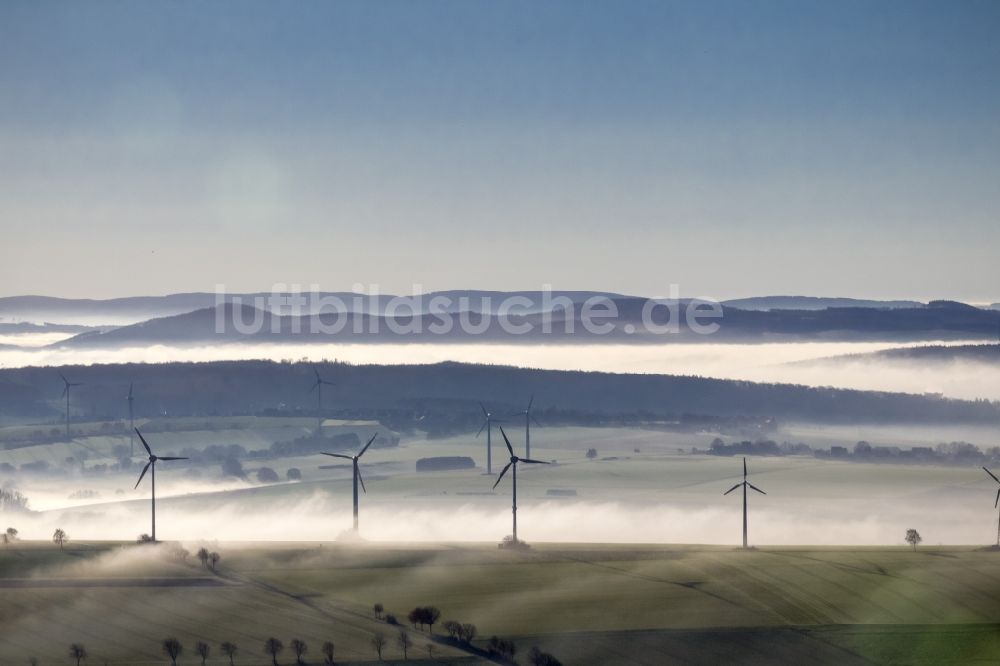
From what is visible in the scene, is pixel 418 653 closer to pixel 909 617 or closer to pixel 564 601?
pixel 564 601

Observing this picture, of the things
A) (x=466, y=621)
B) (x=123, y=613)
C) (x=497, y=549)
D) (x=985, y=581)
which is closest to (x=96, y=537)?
(x=497, y=549)

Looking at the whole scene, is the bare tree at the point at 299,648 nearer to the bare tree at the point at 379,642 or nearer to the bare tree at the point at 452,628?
the bare tree at the point at 379,642

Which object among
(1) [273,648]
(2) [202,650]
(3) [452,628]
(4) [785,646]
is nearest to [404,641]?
(3) [452,628]

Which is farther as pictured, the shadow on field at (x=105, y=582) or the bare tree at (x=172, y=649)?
the shadow on field at (x=105, y=582)

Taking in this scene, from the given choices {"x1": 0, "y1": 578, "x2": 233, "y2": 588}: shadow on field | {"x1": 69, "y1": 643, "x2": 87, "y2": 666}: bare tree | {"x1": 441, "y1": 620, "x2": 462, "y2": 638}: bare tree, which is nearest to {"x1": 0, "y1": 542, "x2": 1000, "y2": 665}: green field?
{"x1": 0, "y1": 578, "x2": 233, "y2": 588}: shadow on field

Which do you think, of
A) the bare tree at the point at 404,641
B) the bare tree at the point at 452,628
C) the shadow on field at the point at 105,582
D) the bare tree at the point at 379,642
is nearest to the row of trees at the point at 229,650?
the bare tree at the point at 379,642
